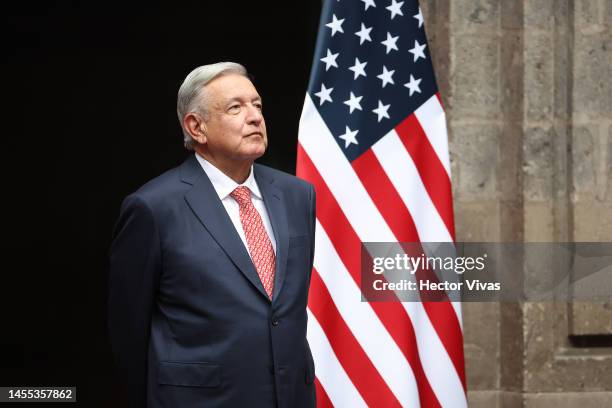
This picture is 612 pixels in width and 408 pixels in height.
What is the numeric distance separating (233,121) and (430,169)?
51.5 inches

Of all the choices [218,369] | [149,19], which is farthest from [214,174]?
[149,19]

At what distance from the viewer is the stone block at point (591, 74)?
4512 millimetres

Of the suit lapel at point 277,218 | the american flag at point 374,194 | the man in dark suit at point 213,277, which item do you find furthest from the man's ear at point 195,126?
the american flag at point 374,194

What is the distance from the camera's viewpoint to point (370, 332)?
12.4 feet

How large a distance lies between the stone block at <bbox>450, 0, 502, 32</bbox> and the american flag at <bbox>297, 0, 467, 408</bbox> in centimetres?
64

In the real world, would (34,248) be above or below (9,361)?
above

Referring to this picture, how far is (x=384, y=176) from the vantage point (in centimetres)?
383

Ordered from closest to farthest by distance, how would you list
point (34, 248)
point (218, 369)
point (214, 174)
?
1. point (218, 369)
2. point (214, 174)
3. point (34, 248)

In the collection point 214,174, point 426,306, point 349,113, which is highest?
point 349,113

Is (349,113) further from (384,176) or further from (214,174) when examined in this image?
(214,174)

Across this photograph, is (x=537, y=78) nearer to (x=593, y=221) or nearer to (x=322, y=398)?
(x=593, y=221)

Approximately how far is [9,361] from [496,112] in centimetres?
492

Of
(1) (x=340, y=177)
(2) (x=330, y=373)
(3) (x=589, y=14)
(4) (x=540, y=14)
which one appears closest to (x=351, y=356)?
(2) (x=330, y=373)

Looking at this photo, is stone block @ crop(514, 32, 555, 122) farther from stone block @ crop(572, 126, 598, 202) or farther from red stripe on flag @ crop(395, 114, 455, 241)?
red stripe on flag @ crop(395, 114, 455, 241)
